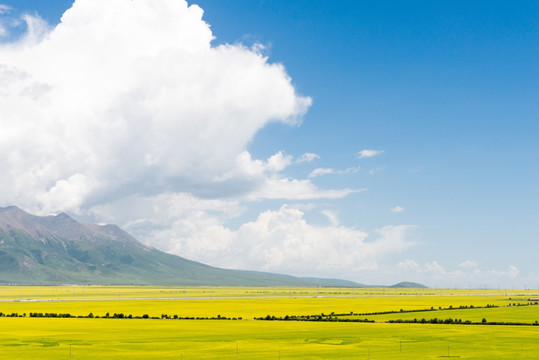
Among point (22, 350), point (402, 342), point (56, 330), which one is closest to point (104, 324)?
point (56, 330)

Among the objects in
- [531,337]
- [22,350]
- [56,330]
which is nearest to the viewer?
[22,350]

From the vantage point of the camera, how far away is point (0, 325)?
101 m

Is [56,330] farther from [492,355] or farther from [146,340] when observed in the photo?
[492,355]

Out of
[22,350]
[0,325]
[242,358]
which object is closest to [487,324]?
[242,358]

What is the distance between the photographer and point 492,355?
65812 millimetres

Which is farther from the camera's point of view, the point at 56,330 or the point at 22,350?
the point at 56,330

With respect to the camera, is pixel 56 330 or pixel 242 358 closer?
pixel 242 358

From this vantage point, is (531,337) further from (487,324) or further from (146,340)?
(146,340)

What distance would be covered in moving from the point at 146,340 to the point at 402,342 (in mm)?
32956

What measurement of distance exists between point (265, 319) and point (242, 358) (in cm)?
5354

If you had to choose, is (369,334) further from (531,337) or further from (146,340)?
(146,340)

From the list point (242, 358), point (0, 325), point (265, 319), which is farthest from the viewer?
point (265, 319)

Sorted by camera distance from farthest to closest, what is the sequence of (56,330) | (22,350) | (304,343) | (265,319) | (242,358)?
(265,319)
(56,330)
(304,343)
(22,350)
(242,358)

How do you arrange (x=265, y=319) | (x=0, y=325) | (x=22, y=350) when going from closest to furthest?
(x=22, y=350) < (x=0, y=325) < (x=265, y=319)
